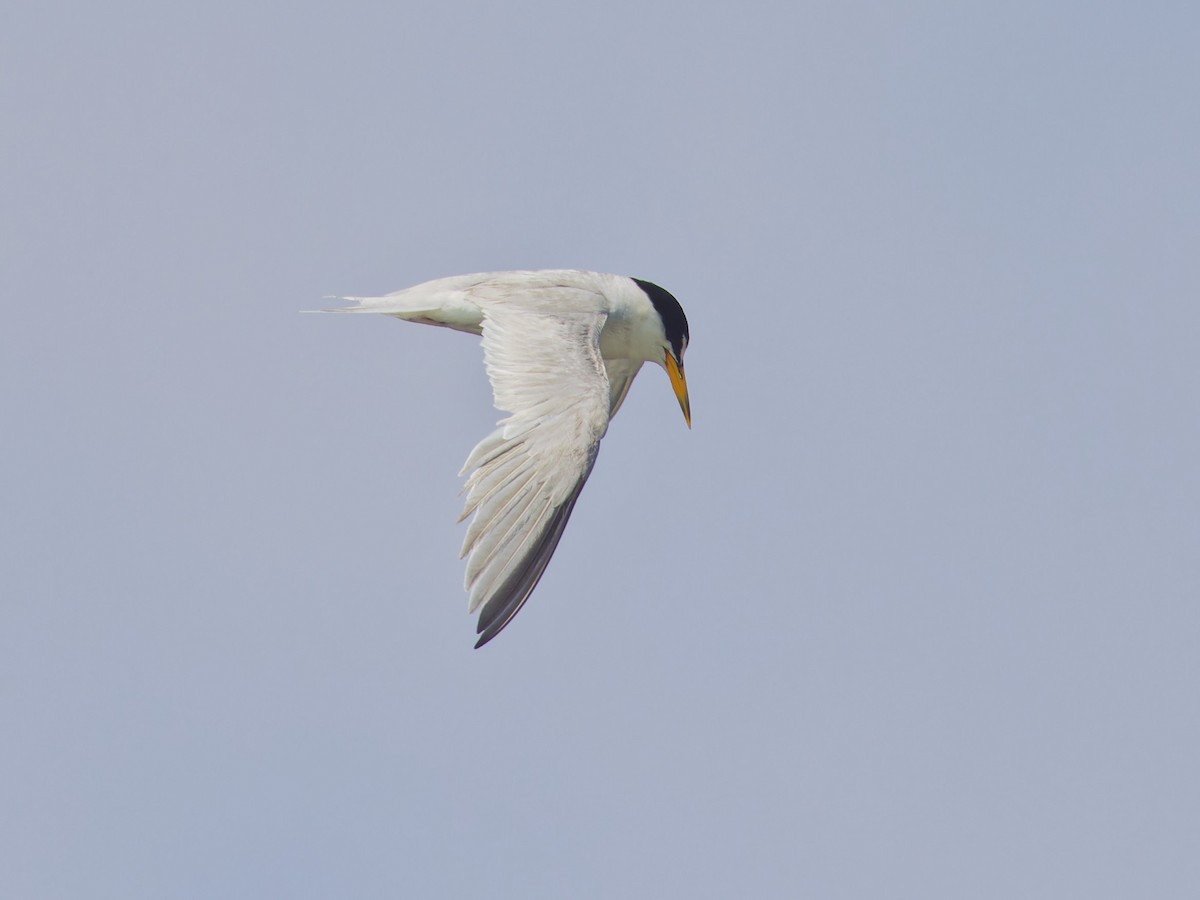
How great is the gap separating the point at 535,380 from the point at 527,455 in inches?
23.4

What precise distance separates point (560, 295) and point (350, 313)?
1.12 meters

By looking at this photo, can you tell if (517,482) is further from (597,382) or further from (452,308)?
(452,308)

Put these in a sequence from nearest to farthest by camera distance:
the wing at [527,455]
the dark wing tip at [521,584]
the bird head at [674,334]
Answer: the dark wing tip at [521,584] < the wing at [527,455] < the bird head at [674,334]

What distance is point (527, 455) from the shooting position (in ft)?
23.6

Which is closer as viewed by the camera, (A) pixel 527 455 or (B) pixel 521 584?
(B) pixel 521 584

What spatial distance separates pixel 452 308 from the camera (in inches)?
348

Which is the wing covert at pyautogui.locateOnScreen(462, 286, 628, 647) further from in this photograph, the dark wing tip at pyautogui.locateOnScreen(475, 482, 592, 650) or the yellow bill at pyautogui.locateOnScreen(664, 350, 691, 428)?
the yellow bill at pyautogui.locateOnScreen(664, 350, 691, 428)

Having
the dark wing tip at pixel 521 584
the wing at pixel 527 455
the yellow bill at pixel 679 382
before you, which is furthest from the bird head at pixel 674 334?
the dark wing tip at pixel 521 584

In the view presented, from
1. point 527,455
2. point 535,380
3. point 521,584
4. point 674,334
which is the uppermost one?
point 674,334

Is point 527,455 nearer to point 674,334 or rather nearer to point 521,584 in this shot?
point 521,584

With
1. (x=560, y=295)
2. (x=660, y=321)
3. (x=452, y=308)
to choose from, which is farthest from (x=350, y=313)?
(x=660, y=321)

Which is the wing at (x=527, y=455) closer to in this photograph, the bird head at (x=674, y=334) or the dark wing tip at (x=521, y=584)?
the dark wing tip at (x=521, y=584)

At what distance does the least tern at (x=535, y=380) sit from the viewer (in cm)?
687

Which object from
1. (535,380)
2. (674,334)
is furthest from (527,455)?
(674,334)
